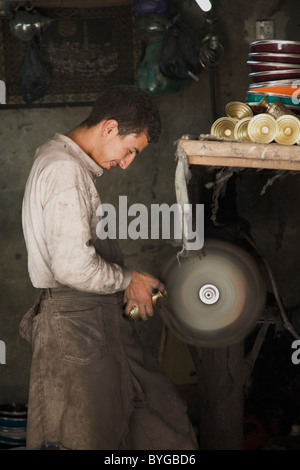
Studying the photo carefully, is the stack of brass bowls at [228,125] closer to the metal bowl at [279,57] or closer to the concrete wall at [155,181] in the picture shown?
the metal bowl at [279,57]

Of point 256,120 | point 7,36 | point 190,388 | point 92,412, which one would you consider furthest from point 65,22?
point 92,412

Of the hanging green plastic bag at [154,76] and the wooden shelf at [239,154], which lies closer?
the wooden shelf at [239,154]

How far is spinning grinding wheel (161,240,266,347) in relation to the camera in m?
3.17

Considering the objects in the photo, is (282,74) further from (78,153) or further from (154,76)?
(154,76)

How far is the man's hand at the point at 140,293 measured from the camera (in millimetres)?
2850

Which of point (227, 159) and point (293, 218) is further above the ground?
point (227, 159)

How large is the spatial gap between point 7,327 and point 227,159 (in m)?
2.92

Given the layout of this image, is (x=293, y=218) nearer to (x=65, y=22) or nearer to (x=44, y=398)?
(x=65, y=22)

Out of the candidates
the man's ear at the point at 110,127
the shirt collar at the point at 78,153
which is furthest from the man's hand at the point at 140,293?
the man's ear at the point at 110,127

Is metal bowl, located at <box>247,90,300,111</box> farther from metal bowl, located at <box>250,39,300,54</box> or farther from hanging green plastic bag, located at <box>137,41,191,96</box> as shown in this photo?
hanging green plastic bag, located at <box>137,41,191,96</box>

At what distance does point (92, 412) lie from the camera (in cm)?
271

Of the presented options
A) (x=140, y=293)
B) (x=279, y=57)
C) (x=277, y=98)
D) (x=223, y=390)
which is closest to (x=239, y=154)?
(x=277, y=98)

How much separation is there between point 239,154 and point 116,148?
0.53m

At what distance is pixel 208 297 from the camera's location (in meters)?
3.18
